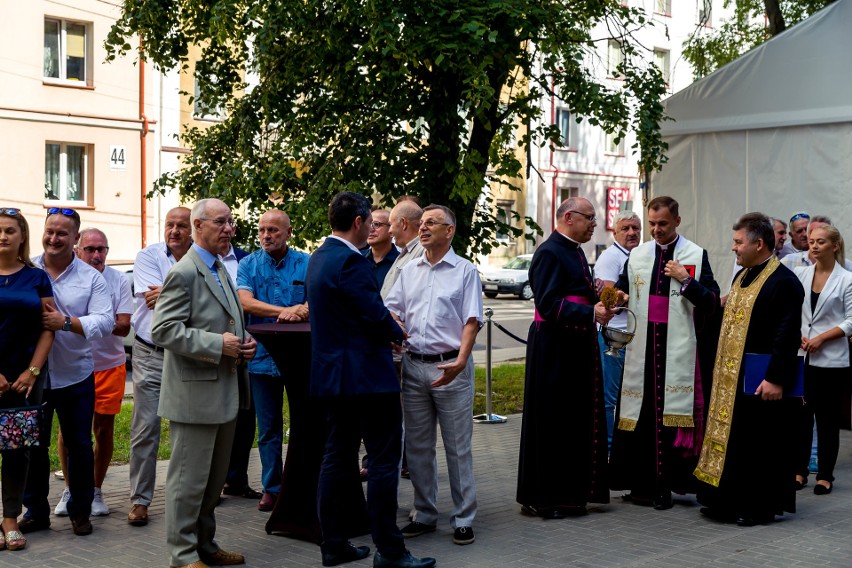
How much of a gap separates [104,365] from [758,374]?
4.45 m

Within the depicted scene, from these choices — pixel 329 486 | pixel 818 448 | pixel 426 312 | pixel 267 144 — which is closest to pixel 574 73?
pixel 267 144

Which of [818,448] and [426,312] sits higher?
[426,312]

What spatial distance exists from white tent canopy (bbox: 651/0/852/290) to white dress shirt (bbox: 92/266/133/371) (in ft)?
23.3

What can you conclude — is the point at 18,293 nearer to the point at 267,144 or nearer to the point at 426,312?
the point at 426,312

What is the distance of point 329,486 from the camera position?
624 cm

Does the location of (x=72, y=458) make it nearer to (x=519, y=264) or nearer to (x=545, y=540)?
(x=545, y=540)

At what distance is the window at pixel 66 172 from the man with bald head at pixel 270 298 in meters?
22.7

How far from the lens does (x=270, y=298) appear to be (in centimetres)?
770

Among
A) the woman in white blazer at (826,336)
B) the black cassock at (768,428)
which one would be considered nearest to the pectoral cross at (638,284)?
the black cassock at (768,428)

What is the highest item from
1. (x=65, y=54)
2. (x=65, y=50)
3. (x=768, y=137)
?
(x=65, y=50)

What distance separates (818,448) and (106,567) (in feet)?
17.6

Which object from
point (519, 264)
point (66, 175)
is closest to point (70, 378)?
point (66, 175)

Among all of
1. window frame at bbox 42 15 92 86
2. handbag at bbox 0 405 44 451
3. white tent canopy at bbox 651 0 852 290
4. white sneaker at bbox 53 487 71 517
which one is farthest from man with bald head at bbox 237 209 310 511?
window frame at bbox 42 15 92 86

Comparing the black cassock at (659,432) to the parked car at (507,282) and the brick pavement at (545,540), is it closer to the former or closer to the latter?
the brick pavement at (545,540)
